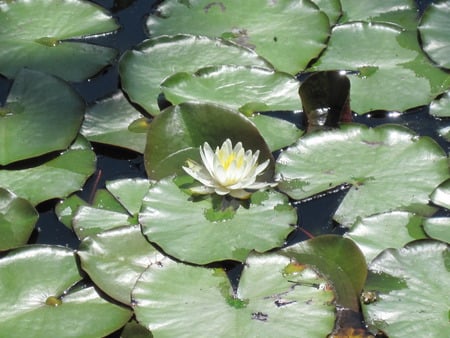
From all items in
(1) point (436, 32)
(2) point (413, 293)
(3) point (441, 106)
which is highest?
(1) point (436, 32)

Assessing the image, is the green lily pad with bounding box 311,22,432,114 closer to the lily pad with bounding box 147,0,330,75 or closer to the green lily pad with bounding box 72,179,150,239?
the lily pad with bounding box 147,0,330,75

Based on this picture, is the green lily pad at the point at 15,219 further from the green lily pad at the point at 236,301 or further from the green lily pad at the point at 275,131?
the green lily pad at the point at 275,131

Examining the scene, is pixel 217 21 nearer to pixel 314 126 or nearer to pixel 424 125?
pixel 314 126

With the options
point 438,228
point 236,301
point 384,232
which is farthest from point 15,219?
point 438,228

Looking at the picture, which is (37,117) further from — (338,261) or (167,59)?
(338,261)

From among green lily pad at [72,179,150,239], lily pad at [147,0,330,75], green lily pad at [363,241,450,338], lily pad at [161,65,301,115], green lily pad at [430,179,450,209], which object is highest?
lily pad at [147,0,330,75]

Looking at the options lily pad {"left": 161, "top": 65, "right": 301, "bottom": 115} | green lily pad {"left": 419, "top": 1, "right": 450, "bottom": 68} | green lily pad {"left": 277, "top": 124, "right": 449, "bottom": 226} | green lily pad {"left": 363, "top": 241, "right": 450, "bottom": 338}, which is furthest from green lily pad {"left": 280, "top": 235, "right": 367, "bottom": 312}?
green lily pad {"left": 419, "top": 1, "right": 450, "bottom": 68}

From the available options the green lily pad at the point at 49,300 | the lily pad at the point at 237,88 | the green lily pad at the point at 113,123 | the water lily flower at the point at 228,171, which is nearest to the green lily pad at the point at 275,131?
the lily pad at the point at 237,88
